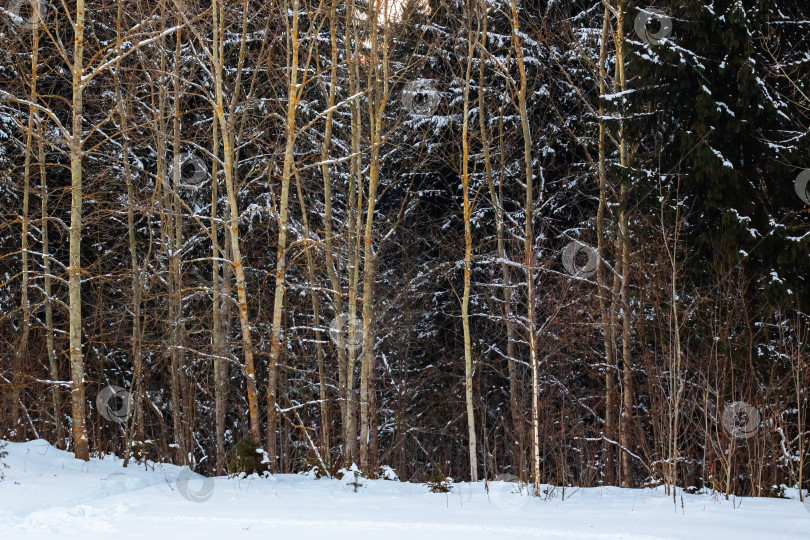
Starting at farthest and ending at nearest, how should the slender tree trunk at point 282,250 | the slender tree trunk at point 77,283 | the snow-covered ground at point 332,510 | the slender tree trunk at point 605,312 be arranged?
the slender tree trunk at point 605,312 → the slender tree trunk at point 282,250 → the slender tree trunk at point 77,283 → the snow-covered ground at point 332,510

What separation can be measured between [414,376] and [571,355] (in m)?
4.40

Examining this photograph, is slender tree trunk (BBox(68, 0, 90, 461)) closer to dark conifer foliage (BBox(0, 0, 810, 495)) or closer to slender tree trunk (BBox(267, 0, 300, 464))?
dark conifer foliage (BBox(0, 0, 810, 495))

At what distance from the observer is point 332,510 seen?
7531 mm

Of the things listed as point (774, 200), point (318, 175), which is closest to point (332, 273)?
point (318, 175)

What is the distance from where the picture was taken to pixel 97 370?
54.0 feet

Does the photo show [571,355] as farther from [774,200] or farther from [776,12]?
[776,12]

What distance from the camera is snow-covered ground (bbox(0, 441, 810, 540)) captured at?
6.41m

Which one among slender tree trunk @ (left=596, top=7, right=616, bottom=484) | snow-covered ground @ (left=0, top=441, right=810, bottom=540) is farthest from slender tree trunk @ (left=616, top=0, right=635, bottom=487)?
snow-covered ground @ (left=0, top=441, right=810, bottom=540)

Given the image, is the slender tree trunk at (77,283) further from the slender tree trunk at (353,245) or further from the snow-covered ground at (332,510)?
the slender tree trunk at (353,245)

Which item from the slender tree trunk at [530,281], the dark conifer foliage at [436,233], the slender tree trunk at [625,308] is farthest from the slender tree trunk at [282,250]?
the slender tree trunk at [625,308]

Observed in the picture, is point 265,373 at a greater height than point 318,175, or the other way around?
point 318,175

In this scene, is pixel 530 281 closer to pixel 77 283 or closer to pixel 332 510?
pixel 332 510

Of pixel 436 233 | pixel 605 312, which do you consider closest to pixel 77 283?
pixel 605 312

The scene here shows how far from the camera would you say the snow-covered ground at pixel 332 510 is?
6414mm
